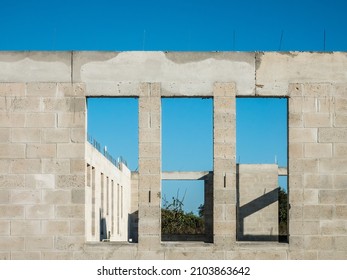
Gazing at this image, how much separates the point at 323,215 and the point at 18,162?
5555mm

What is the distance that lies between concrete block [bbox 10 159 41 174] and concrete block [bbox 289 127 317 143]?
459 centimetres

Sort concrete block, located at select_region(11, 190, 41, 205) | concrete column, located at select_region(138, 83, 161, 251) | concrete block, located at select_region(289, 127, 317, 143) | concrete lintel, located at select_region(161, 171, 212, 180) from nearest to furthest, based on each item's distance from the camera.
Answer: concrete column, located at select_region(138, 83, 161, 251) < concrete block, located at select_region(11, 190, 41, 205) < concrete block, located at select_region(289, 127, 317, 143) < concrete lintel, located at select_region(161, 171, 212, 180)

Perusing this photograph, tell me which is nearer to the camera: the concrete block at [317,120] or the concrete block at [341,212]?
the concrete block at [341,212]

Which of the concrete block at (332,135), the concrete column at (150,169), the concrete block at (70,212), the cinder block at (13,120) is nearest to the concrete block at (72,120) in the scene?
the cinder block at (13,120)

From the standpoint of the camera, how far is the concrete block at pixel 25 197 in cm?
1162

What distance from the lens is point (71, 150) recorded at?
1165 centimetres

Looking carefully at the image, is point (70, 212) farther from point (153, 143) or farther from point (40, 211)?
point (153, 143)

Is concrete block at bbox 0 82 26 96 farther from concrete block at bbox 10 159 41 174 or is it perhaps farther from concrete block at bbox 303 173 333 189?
concrete block at bbox 303 173 333 189

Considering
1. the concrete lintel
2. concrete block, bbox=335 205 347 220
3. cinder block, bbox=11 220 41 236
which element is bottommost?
cinder block, bbox=11 220 41 236

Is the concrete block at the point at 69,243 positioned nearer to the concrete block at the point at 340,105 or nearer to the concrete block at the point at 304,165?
the concrete block at the point at 304,165

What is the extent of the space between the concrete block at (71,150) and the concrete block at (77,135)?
0.07 m

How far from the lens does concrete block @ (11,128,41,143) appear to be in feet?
38.3

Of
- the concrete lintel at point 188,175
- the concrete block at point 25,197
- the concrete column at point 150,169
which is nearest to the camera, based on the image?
the concrete column at point 150,169

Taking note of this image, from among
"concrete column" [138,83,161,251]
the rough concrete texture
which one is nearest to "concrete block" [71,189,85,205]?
the rough concrete texture
